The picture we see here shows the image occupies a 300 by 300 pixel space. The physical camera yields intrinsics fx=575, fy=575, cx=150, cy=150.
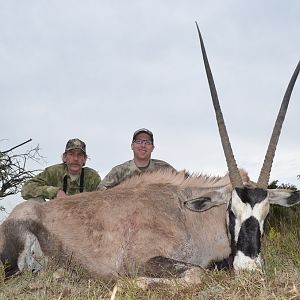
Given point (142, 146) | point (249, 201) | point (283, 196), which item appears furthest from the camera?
point (142, 146)

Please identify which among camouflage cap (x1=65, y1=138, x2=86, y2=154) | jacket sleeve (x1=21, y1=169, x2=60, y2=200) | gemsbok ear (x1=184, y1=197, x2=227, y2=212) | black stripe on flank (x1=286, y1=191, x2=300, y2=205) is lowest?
jacket sleeve (x1=21, y1=169, x2=60, y2=200)

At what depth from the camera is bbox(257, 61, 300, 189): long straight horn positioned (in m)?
5.66

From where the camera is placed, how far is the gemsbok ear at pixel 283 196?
5.75m

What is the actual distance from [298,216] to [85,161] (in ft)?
15.9

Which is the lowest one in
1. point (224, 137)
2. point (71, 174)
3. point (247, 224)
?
point (247, 224)

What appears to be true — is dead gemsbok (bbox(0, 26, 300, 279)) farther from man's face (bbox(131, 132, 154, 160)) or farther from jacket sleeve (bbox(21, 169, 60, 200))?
man's face (bbox(131, 132, 154, 160))

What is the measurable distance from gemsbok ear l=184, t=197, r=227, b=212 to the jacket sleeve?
2.37 metres

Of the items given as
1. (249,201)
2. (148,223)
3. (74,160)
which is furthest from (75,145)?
(249,201)

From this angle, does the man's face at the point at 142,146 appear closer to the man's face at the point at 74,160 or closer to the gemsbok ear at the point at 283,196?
the man's face at the point at 74,160

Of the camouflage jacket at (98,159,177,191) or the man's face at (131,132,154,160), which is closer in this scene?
the camouflage jacket at (98,159,177,191)

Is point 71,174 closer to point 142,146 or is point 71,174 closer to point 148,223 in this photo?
point 142,146

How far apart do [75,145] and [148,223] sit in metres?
2.90

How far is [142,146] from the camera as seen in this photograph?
8727mm

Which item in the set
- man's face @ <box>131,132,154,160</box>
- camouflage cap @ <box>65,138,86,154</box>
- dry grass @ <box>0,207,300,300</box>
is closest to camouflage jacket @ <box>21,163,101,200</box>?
camouflage cap @ <box>65,138,86,154</box>
